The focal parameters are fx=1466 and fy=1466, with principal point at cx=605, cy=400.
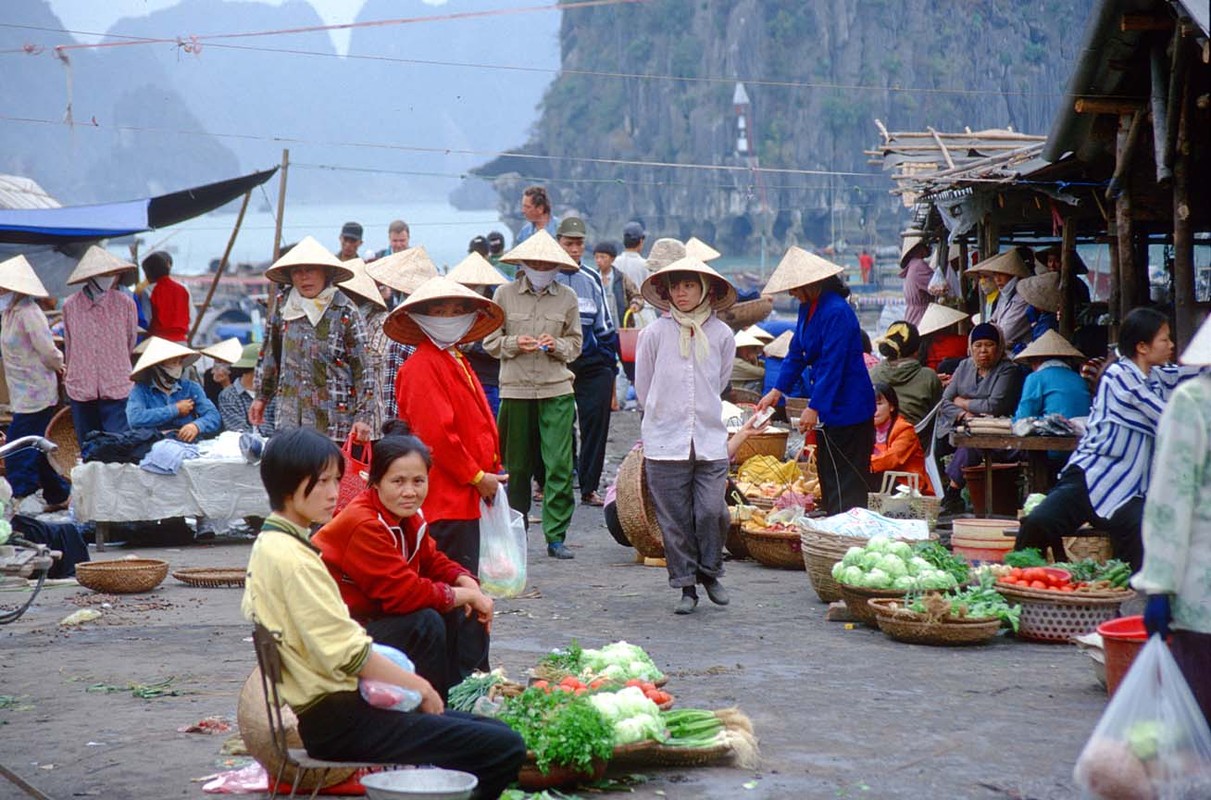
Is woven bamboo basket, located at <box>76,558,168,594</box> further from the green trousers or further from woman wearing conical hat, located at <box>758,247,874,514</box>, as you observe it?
woman wearing conical hat, located at <box>758,247,874,514</box>

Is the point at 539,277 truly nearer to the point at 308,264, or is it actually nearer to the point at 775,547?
the point at 308,264

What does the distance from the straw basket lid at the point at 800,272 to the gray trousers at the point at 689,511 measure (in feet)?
4.99

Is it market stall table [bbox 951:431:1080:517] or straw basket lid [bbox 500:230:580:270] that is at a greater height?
straw basket lid [bbox 500:230:580:270]

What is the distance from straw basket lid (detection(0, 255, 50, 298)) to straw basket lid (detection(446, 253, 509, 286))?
3.40 meters

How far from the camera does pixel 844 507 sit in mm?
9344

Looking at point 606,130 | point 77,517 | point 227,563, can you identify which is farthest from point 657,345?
point 606,130

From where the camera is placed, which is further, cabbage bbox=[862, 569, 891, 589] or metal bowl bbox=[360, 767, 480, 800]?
cabbage bbox=[862, 569, 891, 589]

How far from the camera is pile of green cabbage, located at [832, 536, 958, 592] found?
7.50 meters

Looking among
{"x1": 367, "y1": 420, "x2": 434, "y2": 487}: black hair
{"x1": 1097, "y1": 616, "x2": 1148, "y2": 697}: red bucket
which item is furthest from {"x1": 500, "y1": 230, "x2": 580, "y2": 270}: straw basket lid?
{"x1": 1097, "y1": 616, "x2": 1148, "y2": 697}: red bucket

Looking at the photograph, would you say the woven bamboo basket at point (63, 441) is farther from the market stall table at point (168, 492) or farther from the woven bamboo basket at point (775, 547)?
the woven bamboo basket at point (775, 547)

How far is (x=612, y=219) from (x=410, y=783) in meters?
88.2

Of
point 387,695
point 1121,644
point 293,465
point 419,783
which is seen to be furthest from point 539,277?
point 419,783

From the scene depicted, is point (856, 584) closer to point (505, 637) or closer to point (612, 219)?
point (505, 637)

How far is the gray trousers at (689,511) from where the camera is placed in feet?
26.6
